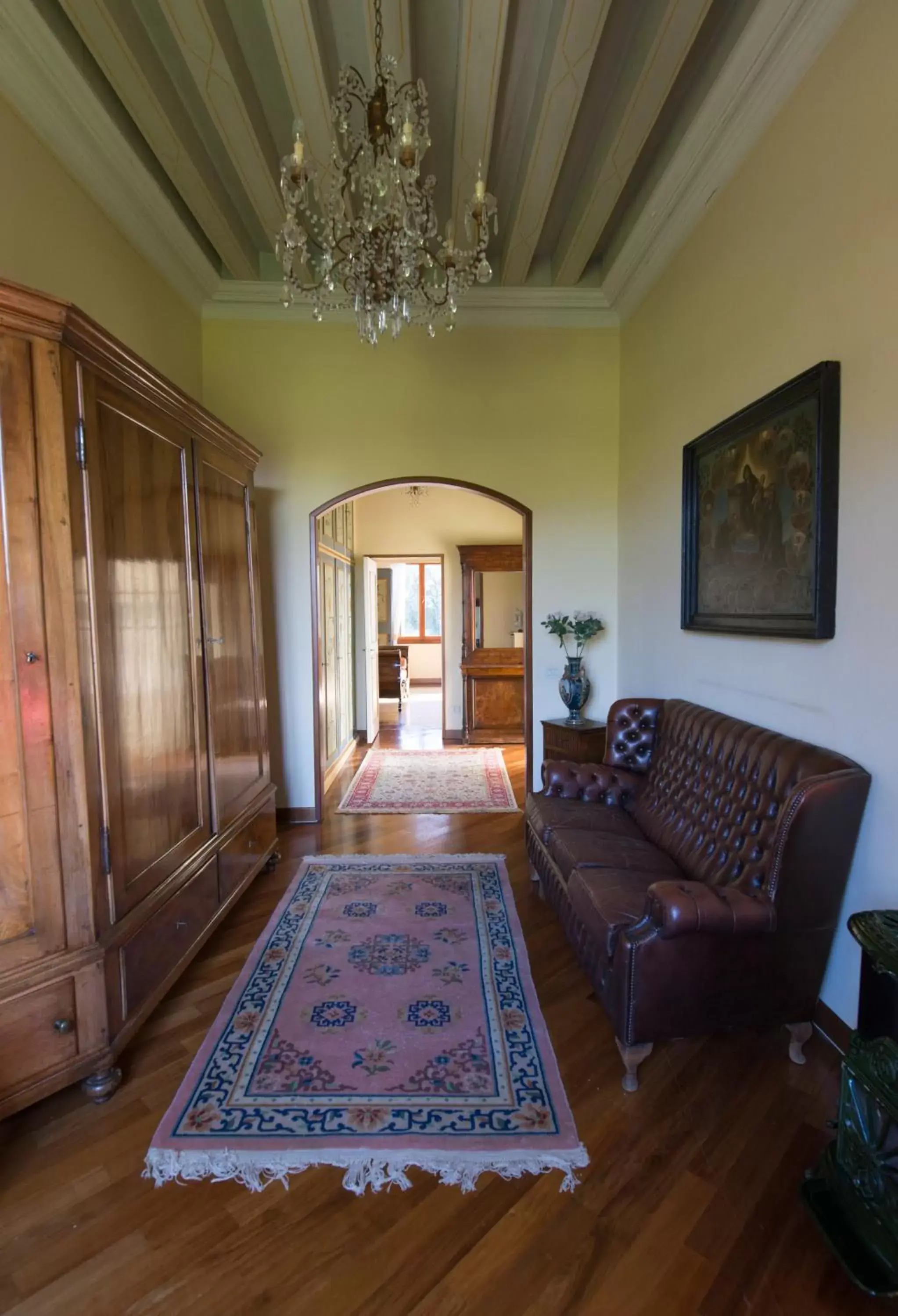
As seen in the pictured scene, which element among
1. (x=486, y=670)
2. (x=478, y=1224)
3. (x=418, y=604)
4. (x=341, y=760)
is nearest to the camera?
(x=478, y=1224)

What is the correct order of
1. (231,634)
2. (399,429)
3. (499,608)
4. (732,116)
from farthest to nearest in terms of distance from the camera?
Answer: (499,608) < (399,429) < (231,634) < (732,116)

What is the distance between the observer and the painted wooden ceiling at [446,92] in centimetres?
234

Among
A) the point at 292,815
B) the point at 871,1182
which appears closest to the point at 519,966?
the point at 871,1182

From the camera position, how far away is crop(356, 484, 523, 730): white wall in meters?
7.45

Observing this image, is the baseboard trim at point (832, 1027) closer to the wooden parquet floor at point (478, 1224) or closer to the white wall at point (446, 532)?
the wooden parquet floor at point (478, 1224)

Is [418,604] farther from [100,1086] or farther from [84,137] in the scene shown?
[100,1086]

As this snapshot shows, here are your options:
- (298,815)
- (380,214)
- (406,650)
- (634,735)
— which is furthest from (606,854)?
(406,650)

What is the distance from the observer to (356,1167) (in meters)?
1.71

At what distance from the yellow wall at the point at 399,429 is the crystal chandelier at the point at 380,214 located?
1.48 metres

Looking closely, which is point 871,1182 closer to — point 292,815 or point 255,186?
point 292,815

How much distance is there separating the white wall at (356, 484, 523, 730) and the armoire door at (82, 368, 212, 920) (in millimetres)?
4648

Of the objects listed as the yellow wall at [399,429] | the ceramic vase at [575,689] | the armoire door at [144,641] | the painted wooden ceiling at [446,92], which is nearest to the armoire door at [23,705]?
the armoire door at [144,641]

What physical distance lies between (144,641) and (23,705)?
1.84ft

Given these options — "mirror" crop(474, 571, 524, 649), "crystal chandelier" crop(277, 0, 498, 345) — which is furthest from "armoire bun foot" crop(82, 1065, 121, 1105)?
"mirror" crop(474, 571, 524, 649)
